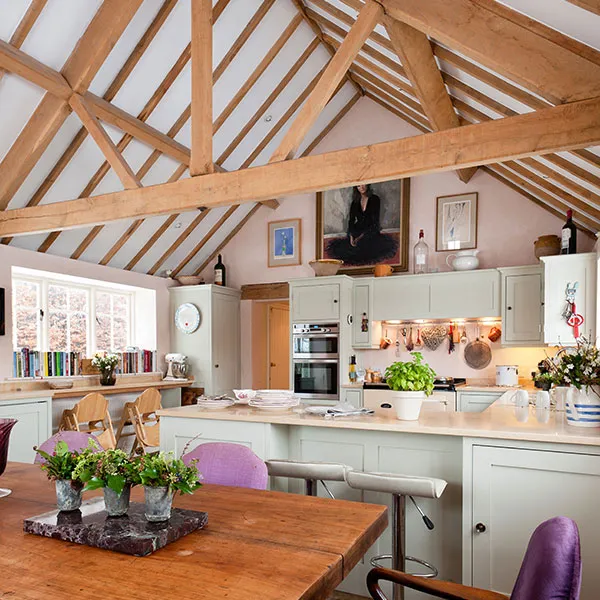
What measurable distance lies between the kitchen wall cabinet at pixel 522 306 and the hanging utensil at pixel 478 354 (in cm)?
45

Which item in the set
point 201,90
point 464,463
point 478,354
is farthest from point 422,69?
point 478,354

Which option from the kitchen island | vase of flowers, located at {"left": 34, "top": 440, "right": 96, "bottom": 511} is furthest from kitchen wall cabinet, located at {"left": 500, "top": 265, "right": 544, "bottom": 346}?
vase of flowers, located at {"left": 34, "top": 440, "right": 96, "bottom": 511}

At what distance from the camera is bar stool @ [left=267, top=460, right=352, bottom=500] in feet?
8.18

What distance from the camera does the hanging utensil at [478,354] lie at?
19.1 ft

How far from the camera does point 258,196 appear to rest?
3361 mm

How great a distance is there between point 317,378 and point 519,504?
3790mm

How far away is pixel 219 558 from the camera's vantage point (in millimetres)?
1311

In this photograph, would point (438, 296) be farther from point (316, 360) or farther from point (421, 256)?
point (316, 360)

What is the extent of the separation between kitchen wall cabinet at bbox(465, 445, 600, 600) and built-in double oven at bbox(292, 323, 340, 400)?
3.52m

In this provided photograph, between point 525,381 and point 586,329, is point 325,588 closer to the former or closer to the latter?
point 586,329

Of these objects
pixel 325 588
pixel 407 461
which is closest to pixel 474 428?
pixel 407 461

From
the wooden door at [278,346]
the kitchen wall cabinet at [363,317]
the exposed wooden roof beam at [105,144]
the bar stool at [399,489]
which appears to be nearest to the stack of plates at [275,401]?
the bar stool at [399,489]

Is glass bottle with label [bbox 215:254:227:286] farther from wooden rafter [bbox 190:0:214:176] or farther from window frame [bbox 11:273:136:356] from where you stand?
wooden rafter [bbox 190:0:214:176]

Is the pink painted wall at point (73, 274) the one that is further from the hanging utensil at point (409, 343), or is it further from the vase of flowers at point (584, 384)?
the vase of flowers at point (584, 384)
